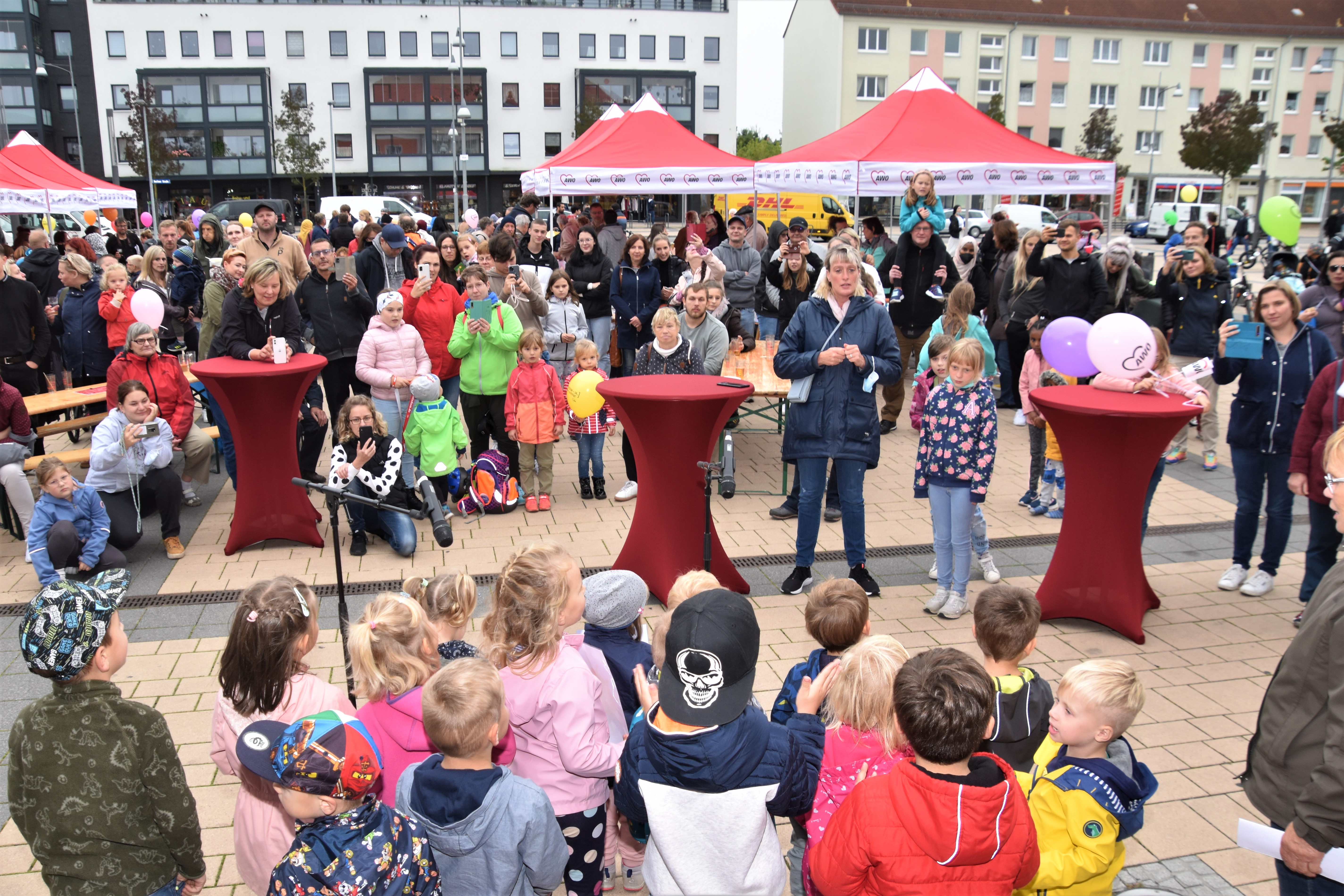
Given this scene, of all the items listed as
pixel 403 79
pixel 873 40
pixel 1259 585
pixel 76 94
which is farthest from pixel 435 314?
pixel 76 94

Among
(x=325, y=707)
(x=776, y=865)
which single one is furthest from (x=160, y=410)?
(x=776, y=865)

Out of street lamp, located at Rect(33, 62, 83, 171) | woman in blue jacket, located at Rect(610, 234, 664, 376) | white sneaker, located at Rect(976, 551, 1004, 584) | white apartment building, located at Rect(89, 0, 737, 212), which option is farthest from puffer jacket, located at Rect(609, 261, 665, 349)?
street lamp, located at Rect(33, 62, 83, 171)

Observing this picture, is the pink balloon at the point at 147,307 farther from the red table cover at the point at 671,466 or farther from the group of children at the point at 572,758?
the group of children at the point at 572,758

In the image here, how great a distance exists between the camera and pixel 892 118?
33.8ft

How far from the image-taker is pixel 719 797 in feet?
7.45

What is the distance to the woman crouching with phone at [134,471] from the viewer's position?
20.6ft

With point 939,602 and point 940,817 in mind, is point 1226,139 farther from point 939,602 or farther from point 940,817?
point 940,817

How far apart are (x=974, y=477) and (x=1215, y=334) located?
4480 millimetres

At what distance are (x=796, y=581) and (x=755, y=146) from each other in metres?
66.0

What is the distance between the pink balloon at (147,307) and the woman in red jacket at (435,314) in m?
2.01

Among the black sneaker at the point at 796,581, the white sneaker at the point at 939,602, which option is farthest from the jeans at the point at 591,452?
the white sneaker at the point at 939,602

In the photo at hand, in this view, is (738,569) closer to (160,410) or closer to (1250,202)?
(160,410)

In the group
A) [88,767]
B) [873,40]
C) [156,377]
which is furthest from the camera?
[873,40]

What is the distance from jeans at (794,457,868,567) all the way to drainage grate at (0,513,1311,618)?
697mm
